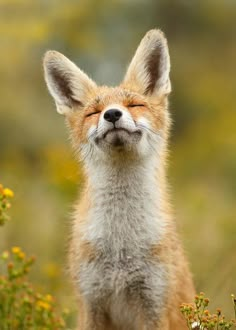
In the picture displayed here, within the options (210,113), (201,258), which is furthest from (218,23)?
(201,258)

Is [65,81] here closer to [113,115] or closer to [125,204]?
[113,115]

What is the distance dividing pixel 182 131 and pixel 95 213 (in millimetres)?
15367

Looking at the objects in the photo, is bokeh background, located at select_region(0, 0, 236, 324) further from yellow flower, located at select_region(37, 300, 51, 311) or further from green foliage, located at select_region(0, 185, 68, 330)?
yellow flower, located at select_region(37, 300, 51, 311)

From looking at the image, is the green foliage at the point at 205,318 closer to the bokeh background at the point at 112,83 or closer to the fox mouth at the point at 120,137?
the fox mouth at the point at 120,137

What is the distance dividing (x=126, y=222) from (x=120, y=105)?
1.03m

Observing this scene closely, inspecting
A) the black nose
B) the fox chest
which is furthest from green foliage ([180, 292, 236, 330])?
the black nose

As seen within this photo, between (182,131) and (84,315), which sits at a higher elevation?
(182,131)

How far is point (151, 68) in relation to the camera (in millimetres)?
9711

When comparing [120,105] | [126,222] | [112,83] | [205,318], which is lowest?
[205,318]

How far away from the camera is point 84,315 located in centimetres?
883

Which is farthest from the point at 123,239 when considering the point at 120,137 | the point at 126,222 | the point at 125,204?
the point at 120,137

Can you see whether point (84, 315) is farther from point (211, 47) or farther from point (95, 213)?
point (211, 47)

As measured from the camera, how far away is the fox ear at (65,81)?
968 cm

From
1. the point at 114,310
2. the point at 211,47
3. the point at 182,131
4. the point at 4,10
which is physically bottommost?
the point at 114,310
